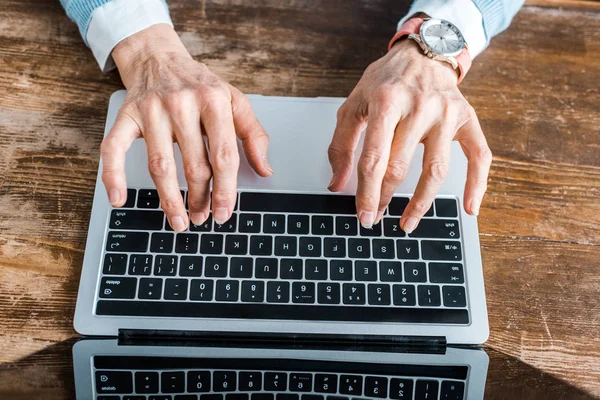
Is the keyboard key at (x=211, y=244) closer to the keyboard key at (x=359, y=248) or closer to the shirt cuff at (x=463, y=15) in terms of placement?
the keyboard key at (x=359, y=248)

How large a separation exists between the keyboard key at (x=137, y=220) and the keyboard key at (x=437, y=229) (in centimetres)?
35

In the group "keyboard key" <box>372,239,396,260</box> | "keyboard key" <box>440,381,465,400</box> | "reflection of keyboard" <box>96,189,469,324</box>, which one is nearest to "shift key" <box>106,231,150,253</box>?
"reflection of keyboard" <box>96,189,469,324</box>

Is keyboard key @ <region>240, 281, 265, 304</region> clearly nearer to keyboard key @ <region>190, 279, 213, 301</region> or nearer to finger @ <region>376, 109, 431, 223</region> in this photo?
keyboard key @ <region>190, 279, 213, 301</region>

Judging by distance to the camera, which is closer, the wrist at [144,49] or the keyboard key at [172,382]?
the keyboard key at [172,382]

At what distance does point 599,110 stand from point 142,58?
73cm

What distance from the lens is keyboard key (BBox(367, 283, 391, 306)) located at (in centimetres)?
66

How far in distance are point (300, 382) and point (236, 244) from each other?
0.20 meters

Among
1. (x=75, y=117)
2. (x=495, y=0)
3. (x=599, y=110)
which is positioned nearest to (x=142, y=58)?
(x=75, y=117)

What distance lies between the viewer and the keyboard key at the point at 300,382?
0.63 meters

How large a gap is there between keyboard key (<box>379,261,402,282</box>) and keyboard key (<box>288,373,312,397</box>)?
159mm

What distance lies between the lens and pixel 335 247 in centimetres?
68

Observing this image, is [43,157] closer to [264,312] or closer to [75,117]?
[75,117]

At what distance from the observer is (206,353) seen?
644mm

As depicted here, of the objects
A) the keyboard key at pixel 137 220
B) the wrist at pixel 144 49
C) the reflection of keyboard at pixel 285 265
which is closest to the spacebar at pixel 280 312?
the reflection of keyboard at pixel 285 265
